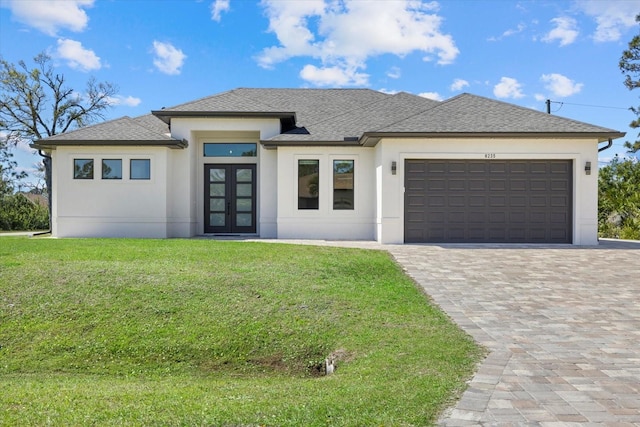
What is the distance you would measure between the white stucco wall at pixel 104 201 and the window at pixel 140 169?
0.46 feet

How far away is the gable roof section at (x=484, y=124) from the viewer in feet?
47.6

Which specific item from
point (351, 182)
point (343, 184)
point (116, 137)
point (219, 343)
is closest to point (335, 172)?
point (343, 184)

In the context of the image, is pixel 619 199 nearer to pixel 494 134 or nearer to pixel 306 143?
pixel 494 134

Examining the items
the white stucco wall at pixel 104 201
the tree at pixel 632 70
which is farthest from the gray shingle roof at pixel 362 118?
the tree at pixel 632 70

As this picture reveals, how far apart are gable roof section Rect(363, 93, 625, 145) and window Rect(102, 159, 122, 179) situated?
825 centimetres

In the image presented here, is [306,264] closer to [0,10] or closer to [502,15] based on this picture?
[502,15]

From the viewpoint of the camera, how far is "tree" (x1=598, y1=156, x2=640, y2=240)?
20031 millimetres

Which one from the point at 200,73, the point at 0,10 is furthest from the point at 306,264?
the point at 0,10

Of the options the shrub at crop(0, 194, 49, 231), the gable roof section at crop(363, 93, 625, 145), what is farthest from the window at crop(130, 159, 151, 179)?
the shrub at crop(0, 194, 49, 231)

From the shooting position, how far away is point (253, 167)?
1794cm

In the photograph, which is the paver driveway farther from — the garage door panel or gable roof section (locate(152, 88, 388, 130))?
gable roof section (locate(152, 88, 388, 130))

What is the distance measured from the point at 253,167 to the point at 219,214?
6.98 ft

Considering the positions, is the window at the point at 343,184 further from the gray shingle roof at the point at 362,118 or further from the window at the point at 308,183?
the gray shingle roof at the point at 362,118

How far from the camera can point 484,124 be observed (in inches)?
591
